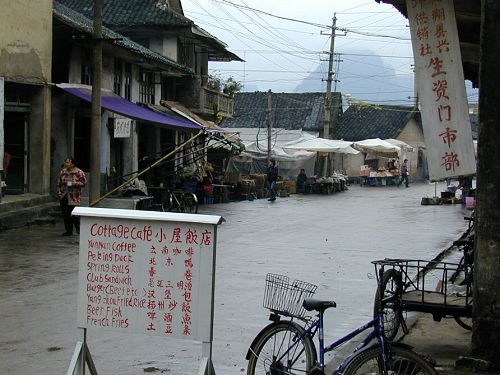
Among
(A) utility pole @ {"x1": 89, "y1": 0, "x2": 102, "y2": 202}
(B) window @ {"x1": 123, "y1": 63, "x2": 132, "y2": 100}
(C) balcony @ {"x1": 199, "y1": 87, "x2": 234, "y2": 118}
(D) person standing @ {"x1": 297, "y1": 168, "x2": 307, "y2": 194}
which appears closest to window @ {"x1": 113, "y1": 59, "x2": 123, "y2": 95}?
(B) window @ {"x1": 123, "y1": 63, "x2": 132, "y2": 100}

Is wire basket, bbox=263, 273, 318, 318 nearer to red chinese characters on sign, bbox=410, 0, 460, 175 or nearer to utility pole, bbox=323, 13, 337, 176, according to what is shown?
red chinese characters on sign, bbox=410, 0, 460, 175

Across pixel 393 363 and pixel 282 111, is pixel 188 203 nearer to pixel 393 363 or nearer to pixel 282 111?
pixel 393 363

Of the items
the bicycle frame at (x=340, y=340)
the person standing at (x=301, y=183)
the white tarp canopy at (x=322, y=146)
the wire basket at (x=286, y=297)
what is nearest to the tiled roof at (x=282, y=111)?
the white tarp canopy at (x=322, y=146)

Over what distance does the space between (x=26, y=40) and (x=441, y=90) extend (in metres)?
14.8

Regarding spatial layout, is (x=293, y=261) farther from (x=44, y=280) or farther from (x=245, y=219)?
(x=245, y=219)

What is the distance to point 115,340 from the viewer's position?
8.34 meters

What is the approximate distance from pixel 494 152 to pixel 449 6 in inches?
78.6

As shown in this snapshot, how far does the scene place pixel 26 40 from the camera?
2017 centimetres

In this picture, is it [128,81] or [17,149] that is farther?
[128,81]

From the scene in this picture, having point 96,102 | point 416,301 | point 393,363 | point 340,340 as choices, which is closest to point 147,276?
point 340,340

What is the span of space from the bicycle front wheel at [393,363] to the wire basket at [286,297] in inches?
26.6

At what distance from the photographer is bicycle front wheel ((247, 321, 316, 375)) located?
611 centimetres

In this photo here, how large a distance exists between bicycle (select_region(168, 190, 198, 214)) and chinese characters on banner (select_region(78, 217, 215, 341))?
1798 centimetres

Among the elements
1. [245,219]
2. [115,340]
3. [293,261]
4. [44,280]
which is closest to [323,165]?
[245,219]
